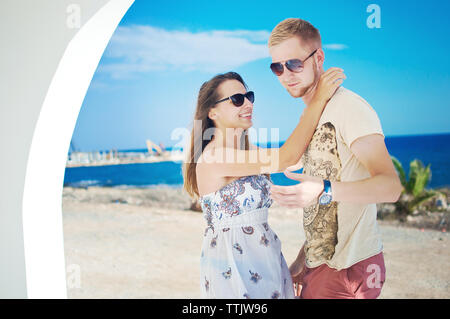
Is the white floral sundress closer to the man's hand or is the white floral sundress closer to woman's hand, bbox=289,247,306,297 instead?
woman's hand, bbox=289,247,306,297

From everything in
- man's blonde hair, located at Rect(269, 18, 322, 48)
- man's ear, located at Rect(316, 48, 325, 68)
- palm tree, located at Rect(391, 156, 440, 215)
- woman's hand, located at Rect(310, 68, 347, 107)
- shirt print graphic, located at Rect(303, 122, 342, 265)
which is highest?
man's blonde hair, located at Rect(269, 18, 322, 48)

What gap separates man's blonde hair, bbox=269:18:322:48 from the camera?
280 centimetres

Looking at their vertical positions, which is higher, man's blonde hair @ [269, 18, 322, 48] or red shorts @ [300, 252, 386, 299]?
man's blonde hair @ [269, 18, 322, 48]

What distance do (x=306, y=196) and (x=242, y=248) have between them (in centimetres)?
59

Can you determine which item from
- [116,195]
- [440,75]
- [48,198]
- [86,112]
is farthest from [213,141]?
[86,112]

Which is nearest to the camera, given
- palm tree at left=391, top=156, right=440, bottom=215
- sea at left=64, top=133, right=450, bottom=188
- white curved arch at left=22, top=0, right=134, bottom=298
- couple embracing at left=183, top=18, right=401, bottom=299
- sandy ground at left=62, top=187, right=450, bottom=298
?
couple embracing at left=183, top=18, right=401, bottom=299

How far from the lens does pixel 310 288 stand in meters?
2.91

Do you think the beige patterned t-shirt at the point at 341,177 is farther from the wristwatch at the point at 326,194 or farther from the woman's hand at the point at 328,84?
the wristwatch at the point at 326,194

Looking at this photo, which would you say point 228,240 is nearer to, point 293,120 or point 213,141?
point 213,141

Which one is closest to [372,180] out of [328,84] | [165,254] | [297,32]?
[328,84]

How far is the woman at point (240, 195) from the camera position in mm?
2719

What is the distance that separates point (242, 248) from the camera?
2736 millimetres

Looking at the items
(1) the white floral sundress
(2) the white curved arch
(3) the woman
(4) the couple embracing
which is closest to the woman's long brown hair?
(3) the woman

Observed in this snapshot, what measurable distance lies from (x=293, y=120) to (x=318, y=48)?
2400mm
